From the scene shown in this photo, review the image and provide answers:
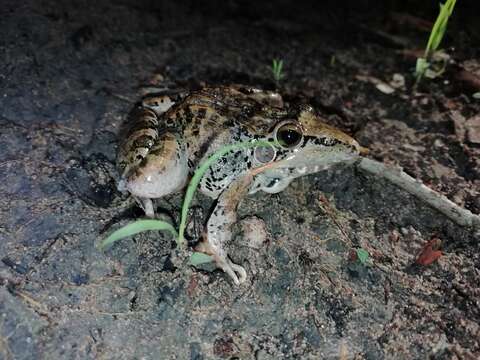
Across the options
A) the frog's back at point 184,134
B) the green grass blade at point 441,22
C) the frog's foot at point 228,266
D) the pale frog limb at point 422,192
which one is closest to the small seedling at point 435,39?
the green grass blade at point 441,22

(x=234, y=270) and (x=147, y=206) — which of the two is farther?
(x=147, y=206)

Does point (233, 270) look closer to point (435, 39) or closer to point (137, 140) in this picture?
point (137, 140)

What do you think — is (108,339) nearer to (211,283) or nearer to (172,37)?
(211,283)

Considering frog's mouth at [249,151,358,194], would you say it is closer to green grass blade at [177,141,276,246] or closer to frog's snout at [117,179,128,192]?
green grass blade at [177,141,276,246]

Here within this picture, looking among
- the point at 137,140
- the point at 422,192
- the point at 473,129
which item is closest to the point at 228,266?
the point at 137,140

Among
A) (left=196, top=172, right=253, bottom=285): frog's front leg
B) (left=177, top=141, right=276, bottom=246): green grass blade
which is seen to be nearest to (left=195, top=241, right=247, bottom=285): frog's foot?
(left=196, top=172, right=253, bottom=285): frog's front leg

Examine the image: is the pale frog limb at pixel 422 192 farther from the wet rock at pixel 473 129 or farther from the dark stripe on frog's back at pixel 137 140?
the dark stripe on frog's back at pixel 137 140

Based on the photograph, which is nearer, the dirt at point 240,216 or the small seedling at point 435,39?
the dirt at point 240,216
